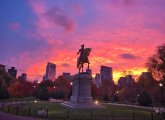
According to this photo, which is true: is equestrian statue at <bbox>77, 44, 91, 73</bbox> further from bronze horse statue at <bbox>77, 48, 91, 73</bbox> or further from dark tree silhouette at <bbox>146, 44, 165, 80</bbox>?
dark tree silhouette at <bbox>146, 44, 165, 80</bbox>

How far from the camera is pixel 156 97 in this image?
7706 cm

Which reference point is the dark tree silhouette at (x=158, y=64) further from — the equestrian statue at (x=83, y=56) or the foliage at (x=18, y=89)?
the foliage at (x=18, y=89)

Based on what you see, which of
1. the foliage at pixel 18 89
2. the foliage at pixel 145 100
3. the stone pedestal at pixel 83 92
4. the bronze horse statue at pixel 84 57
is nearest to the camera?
the stone pedestal at pixel 83 92

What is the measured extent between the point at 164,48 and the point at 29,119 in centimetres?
5684

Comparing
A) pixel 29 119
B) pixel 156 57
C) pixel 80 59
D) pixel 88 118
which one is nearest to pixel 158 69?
pixel 156 57

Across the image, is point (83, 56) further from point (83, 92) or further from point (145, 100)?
point (145, 100)

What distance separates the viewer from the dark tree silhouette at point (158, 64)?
229 feet

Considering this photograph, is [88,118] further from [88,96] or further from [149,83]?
[149,83]

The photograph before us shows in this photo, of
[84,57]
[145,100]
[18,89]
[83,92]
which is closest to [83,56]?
[84,57]

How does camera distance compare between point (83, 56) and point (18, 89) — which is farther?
point (18, 89)

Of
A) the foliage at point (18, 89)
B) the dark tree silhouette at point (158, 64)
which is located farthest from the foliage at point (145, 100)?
the foliage at point (18, 89)

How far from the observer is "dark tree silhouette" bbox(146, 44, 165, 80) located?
229ft

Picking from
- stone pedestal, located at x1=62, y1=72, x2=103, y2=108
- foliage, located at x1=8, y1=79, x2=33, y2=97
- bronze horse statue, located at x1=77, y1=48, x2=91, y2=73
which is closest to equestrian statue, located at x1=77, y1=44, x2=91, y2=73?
bronze horse statue, located at x1=77, y1=48, x2=91, y2=73

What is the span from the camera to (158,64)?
7125 cm
